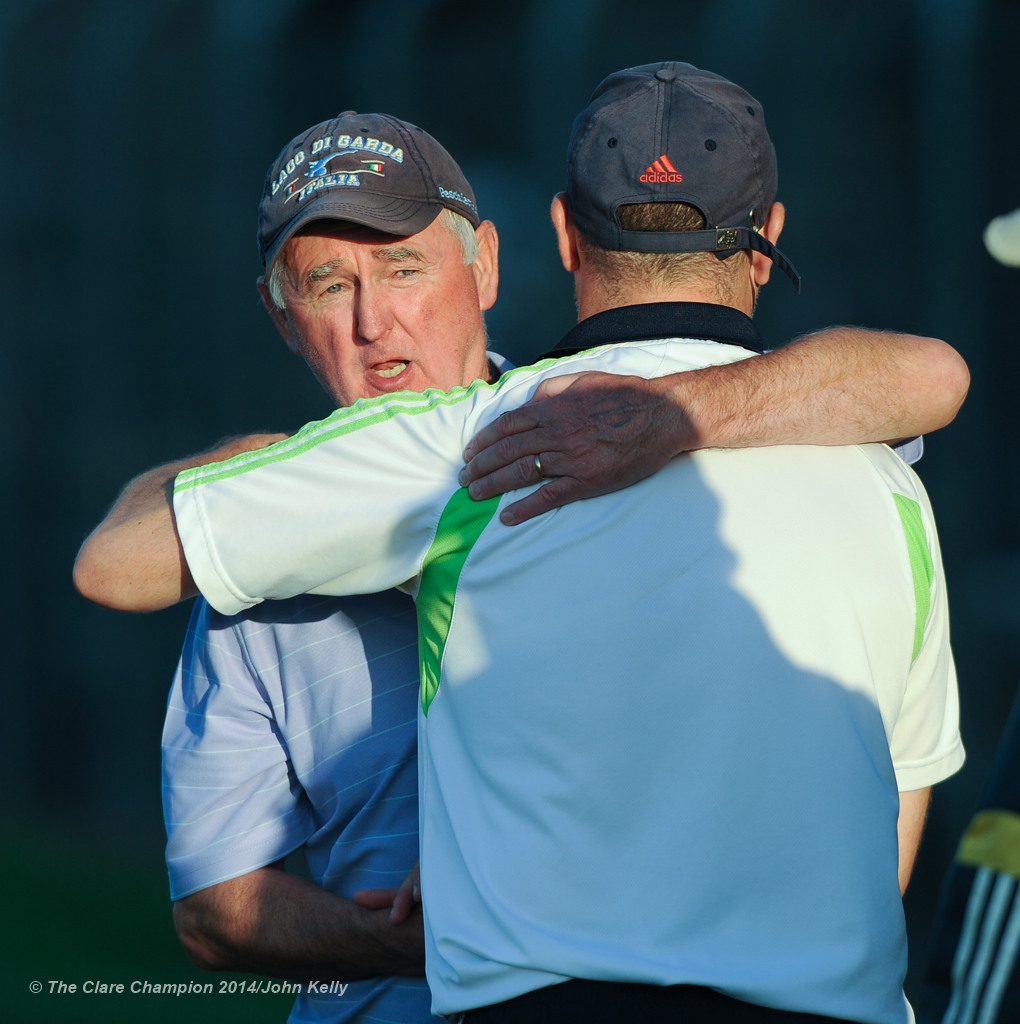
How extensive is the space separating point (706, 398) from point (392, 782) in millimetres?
757

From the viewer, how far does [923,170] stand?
3826mm

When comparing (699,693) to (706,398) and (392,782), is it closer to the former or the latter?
(706,398)

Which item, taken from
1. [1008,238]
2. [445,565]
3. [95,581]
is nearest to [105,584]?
[95,581]

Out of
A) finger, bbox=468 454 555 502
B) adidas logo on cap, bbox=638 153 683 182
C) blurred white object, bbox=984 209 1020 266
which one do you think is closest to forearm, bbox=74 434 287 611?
finger, bbox=468 454 555 502

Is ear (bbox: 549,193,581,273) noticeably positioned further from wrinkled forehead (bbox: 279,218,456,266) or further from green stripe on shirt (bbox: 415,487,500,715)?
wrinkled forehead (bbox: 279,218,456,266)

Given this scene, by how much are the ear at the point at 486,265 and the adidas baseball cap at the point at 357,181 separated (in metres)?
0.17

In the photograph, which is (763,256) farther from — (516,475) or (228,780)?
(228,780)

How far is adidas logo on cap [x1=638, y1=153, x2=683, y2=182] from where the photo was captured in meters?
1.46

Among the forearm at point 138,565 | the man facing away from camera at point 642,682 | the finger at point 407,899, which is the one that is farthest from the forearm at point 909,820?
the forearm at point 138,565

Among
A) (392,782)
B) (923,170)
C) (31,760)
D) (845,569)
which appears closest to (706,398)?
(845,569)

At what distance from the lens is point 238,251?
5105mm

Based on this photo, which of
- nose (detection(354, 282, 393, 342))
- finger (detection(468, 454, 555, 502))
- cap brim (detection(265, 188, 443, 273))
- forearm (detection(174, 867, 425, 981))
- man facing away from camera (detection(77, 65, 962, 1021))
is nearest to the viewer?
man facing away from camera (detection(77, 65, 962, 1021))

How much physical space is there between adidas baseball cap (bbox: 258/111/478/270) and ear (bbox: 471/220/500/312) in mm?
174

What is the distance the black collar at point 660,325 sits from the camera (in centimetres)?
144
